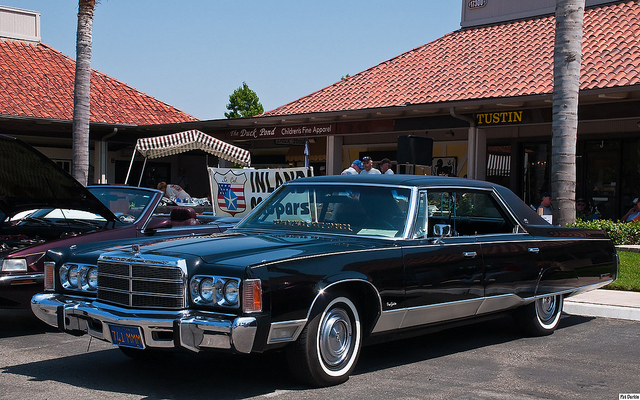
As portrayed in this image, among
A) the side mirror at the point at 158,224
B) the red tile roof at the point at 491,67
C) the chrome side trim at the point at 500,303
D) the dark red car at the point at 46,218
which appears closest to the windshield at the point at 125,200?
the dark red car at the point at 46,218

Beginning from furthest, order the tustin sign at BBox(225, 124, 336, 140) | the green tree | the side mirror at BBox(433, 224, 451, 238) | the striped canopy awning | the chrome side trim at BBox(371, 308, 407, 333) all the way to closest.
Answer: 1. the green tree
2. the tustin sign at BBox(225, 124, 336, 140)
3. the striped canopy awning
4. the side mirror at BBox(433, 224, 451, 238)
5. the chrome side trim at BBox(371, 308, 407, 333)

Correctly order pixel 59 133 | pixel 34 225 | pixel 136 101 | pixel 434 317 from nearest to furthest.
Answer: pixel 434 317 → pixel 34 225 → pixel 59 133 → pixel 136 101

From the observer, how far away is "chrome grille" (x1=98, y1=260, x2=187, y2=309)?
4.97 m

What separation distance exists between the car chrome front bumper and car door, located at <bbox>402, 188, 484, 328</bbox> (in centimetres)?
163

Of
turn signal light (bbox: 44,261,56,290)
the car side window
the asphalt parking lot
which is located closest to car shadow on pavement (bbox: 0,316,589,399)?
the asphalt parking lot

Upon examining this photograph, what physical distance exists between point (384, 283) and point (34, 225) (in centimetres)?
504

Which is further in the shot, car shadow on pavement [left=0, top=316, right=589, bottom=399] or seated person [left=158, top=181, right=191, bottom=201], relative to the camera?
seated person [left=158, top=181, right=191, bottom=201]

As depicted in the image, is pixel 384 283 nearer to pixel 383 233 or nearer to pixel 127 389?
pixel 383 233

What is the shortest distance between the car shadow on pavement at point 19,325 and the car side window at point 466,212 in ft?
13.7

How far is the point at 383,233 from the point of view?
20.0 ft

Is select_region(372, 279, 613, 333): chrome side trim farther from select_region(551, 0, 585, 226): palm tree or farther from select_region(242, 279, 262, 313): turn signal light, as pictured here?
select_region(551, 0, 585, 226): palm tree

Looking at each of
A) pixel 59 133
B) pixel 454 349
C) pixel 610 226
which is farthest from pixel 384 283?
pixel 59 133

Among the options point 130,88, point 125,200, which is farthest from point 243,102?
point 125,200

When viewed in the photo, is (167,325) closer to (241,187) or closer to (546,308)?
(546,308)
